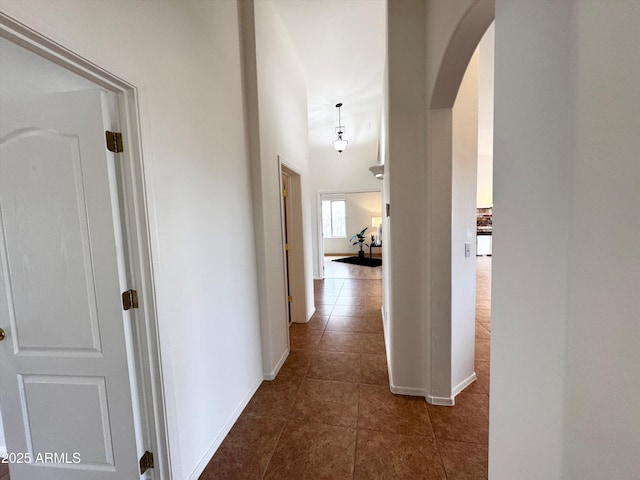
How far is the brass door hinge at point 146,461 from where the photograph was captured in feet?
4.40

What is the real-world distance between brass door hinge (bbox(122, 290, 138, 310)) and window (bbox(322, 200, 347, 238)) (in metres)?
9.35

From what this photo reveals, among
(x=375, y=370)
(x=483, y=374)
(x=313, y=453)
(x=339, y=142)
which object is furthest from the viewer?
(x=339, y=142)

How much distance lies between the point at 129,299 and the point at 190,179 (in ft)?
2.46

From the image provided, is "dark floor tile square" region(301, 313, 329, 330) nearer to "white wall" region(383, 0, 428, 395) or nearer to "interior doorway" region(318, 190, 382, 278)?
"white wall" region(383, 0, 428, 395)

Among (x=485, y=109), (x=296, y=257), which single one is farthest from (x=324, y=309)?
(x=485, y=109)

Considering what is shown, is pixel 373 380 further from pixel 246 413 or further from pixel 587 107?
pixel 587 107

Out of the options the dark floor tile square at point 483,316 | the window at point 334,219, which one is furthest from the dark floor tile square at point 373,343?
the window at point 334,219

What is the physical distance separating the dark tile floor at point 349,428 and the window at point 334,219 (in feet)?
25.3

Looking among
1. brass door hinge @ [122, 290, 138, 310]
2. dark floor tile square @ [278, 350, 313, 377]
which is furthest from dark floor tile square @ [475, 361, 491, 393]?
brass door hinge @ [122, 290, 138, 310]

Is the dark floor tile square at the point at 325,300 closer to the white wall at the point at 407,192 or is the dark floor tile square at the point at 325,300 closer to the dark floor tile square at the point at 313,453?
the white wall at the point at 407,192

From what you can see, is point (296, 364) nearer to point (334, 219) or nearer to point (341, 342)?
point (341, 342)

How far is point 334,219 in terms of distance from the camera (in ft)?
34.8

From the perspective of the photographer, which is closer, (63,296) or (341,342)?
(63,296)

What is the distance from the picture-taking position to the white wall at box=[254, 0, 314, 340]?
2453 millimetres
